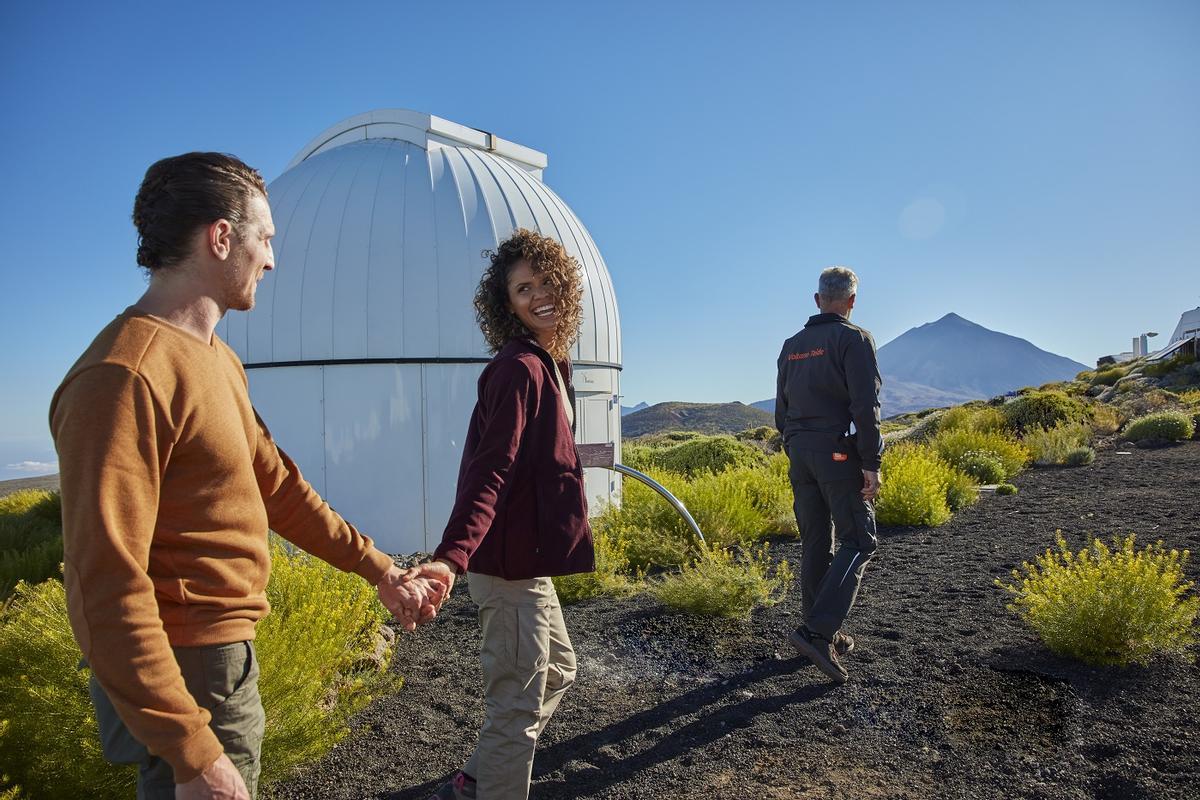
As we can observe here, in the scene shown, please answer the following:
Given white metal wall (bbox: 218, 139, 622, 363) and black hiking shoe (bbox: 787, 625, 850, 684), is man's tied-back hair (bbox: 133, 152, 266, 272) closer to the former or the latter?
black hiking shoe (bbox: 787, 625, 850, 684)

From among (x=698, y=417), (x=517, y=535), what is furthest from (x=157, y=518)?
(x=698, y=417)

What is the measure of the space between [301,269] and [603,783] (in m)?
4.86

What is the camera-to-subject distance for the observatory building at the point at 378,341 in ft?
19.0

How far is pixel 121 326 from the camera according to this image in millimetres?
1170

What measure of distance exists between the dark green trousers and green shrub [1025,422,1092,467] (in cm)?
1111

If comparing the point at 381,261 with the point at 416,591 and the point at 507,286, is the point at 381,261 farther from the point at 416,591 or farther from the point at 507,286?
the point at 416,591

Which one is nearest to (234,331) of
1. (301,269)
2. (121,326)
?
(301,269)

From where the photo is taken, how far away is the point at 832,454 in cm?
331

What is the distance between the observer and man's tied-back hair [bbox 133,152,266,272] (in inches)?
51.5

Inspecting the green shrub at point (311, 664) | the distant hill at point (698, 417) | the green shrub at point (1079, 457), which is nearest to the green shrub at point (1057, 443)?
the green shrub at point (1079, 457)

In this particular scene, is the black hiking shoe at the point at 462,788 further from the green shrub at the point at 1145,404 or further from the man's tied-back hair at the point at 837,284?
the green shrub at the point at 1145,404

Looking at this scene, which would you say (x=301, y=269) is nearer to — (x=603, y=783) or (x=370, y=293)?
(x=370, y=293)

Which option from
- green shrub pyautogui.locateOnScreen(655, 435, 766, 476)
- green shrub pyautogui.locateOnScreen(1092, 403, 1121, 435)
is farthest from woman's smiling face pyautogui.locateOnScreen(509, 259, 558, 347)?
green shrub pyautogui.locateOnScreen(1092, 403, 1121, 435)

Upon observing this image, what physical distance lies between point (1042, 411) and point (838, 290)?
12073mm
